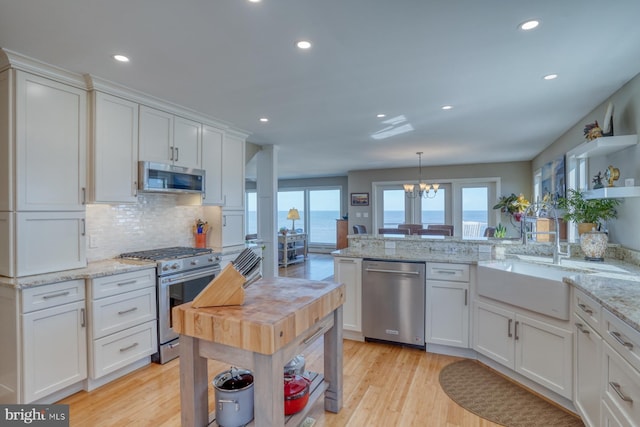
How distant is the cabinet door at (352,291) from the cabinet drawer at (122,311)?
1.76 m

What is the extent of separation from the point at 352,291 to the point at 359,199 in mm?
5767

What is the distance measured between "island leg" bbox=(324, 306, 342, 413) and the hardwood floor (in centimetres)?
12

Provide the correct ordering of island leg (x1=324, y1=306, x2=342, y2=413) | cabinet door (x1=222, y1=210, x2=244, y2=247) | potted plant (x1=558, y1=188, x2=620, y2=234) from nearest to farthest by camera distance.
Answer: island leg (x1=324, y1=306, x2=342, y2=413), potted plant (x1=558, y1=188, x2=620, y2=234), cabinet door (x1=222, y1=210, x2=244, y2=247)

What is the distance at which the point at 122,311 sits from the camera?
2.62 metres

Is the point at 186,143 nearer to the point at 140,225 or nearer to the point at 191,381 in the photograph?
the point at 140,225

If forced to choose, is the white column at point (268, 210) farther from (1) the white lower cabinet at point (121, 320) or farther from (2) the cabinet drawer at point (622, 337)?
(2) the cabinet drawer at point (622, 337)

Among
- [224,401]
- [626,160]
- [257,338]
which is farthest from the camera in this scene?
[626,160]

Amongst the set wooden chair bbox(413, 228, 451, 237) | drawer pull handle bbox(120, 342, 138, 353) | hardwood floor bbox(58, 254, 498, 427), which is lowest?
hardwood floor bbox(58, 254, 498, 427)

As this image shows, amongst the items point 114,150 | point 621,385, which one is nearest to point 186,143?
point 114,150

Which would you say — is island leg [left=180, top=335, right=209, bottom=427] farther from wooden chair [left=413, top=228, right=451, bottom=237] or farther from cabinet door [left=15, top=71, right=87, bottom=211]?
wooden chair [left=413, top=228, right=451, bottom=237]

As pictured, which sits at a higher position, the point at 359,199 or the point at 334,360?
the point at 359,199

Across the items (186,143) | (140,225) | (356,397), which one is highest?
(186,143)

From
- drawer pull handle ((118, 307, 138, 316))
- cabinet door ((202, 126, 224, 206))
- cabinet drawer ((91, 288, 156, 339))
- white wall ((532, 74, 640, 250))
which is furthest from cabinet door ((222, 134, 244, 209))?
white wall ((532, 74, 640, 250))

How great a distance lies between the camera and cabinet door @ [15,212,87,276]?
2.24 metres
